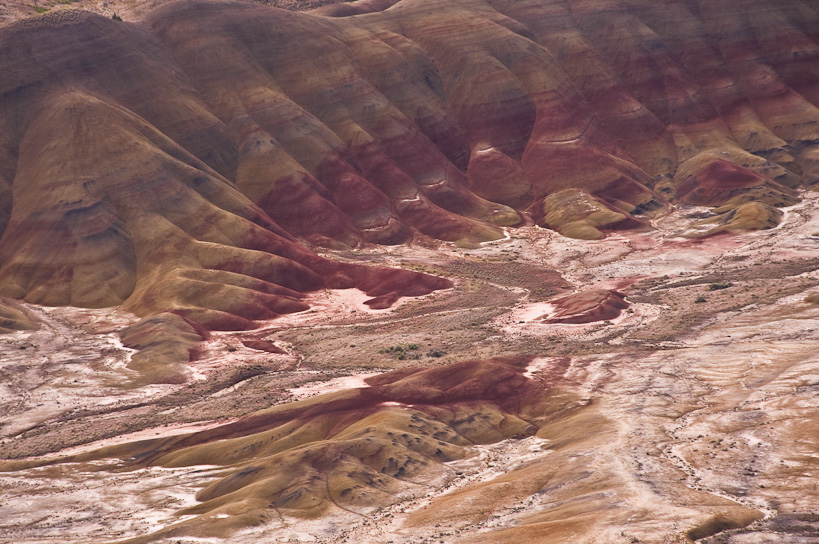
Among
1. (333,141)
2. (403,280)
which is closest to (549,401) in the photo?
(403,280)

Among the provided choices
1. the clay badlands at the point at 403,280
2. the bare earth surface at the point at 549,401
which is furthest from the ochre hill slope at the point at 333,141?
the bare earth surface at the point at 549,401

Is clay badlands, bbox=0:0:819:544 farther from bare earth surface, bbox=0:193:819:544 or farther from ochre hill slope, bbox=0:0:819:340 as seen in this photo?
ochre hill slope, bbox=0:0:819:340

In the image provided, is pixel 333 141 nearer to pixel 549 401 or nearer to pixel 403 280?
pixel 403 280

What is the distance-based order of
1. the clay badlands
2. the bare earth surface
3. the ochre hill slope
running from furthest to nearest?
1. the ochre hill slope
2. the clay badlands
3. the bare earth surface

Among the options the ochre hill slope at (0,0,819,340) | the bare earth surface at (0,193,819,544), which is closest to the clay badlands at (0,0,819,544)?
the bare earth surface at (0,193,819,544)

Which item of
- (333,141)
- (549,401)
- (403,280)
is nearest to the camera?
(549,401)

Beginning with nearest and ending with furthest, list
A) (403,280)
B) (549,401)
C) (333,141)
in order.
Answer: (549,401), (403,280), (333,141)
